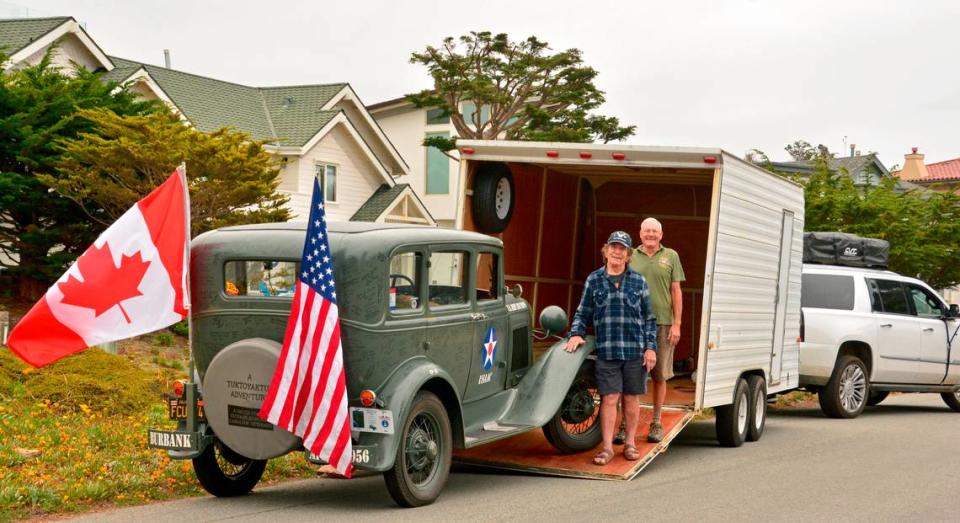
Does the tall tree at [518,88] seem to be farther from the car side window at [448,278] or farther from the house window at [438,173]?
the car side window at [448,278]

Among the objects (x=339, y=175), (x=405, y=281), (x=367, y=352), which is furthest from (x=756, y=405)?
(x=339, y=175)

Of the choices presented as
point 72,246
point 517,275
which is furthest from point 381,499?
point 72,246

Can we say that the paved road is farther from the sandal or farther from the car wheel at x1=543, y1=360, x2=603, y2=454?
the car wheel at x1=543, y1=360, x2=603, y2=454

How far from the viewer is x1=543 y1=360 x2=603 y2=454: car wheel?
10234mm

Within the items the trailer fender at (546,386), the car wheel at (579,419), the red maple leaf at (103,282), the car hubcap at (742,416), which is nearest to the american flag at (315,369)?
the red maple leaf at (103,282)

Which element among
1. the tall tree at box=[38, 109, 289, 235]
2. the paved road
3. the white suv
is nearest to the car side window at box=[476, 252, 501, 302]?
the paved road

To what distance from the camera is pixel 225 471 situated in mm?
9016

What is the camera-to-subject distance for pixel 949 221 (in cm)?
2816

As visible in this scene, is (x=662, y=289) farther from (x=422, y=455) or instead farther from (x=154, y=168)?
(x=154, y=168)

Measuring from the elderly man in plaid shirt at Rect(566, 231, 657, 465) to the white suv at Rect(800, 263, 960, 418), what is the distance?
5.91m

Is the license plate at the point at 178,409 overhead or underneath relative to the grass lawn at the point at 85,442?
overhead

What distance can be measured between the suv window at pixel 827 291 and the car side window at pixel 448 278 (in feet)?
25.3

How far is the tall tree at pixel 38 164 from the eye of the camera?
1952 centimetres

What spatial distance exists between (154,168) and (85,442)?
10553 mm
